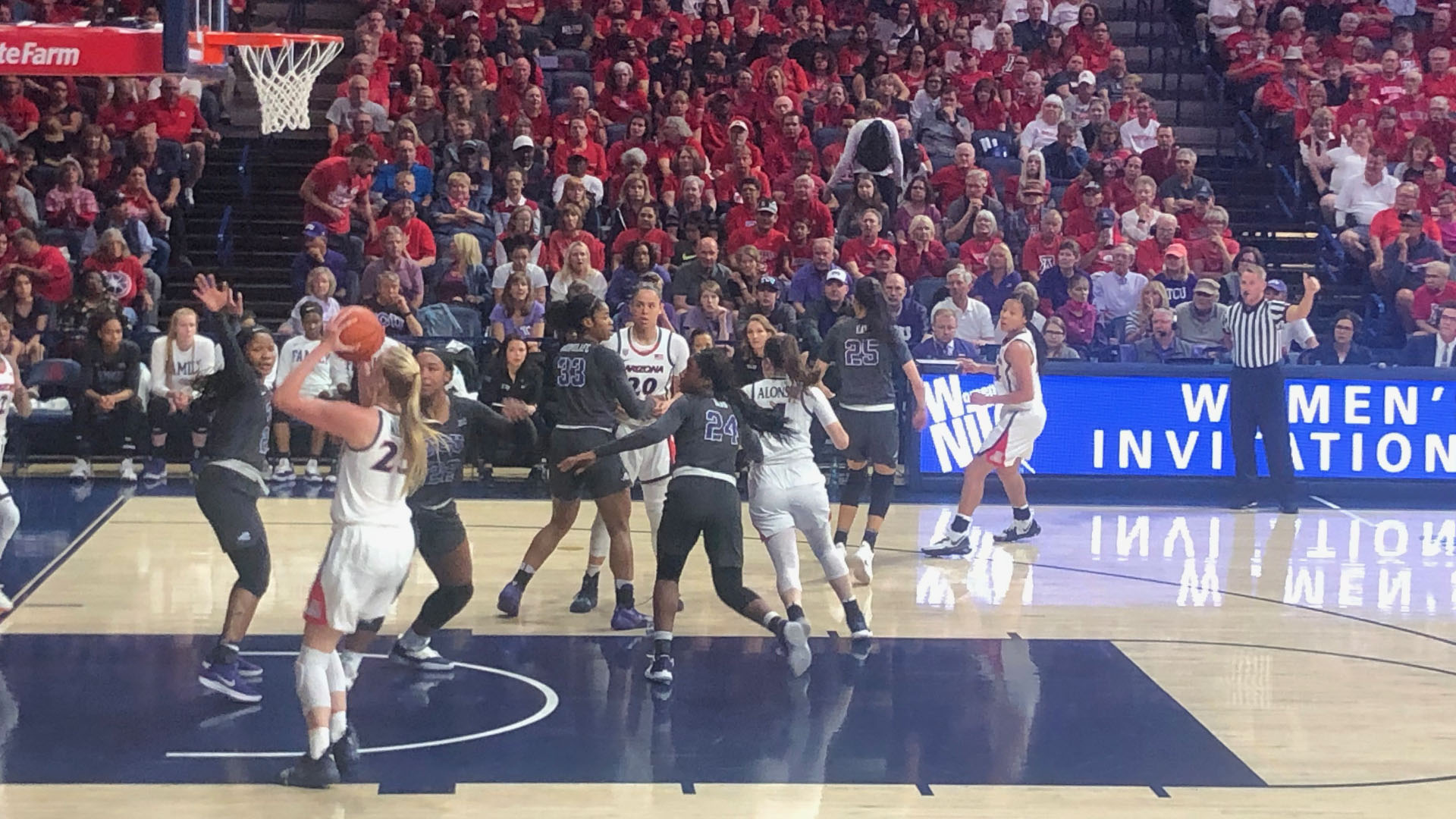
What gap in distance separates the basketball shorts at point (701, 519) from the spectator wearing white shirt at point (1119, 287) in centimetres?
895

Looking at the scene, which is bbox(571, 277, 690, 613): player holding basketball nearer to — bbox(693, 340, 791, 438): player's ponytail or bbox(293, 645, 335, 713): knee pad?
bbox(693, 340, 791, 438): player's ponytail

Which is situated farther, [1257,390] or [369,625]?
[1257,390]

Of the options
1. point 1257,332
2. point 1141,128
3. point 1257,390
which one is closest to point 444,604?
point 1257,332

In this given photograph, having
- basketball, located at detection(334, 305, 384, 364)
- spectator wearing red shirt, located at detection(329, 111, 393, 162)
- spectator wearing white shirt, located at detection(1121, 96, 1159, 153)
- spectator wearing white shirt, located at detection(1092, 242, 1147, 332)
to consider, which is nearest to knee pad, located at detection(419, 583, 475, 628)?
basketball, located at detection(334, 305, 384, 364)

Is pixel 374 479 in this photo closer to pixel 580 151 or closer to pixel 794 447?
pixel 794 447

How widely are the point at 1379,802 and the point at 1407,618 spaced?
3.85 meters

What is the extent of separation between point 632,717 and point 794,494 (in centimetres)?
163

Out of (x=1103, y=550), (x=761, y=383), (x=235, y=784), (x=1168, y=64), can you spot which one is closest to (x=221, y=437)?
(x=235, y=784)

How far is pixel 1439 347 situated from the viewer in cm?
1586

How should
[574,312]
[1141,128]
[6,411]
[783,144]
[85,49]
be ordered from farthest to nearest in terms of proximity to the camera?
[1141,128], [783,144], [85,49], [6,411], [574,312]

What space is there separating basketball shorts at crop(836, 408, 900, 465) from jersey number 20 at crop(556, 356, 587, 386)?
2.56 metres

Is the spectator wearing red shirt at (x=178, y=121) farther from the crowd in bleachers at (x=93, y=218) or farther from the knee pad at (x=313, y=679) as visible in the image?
the knee pad at (x=313, y=679)

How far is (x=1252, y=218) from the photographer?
1995 cm

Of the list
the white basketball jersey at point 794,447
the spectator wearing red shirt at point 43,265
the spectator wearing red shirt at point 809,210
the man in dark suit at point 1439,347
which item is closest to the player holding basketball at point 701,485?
the white basketball jersey at point 794,447
